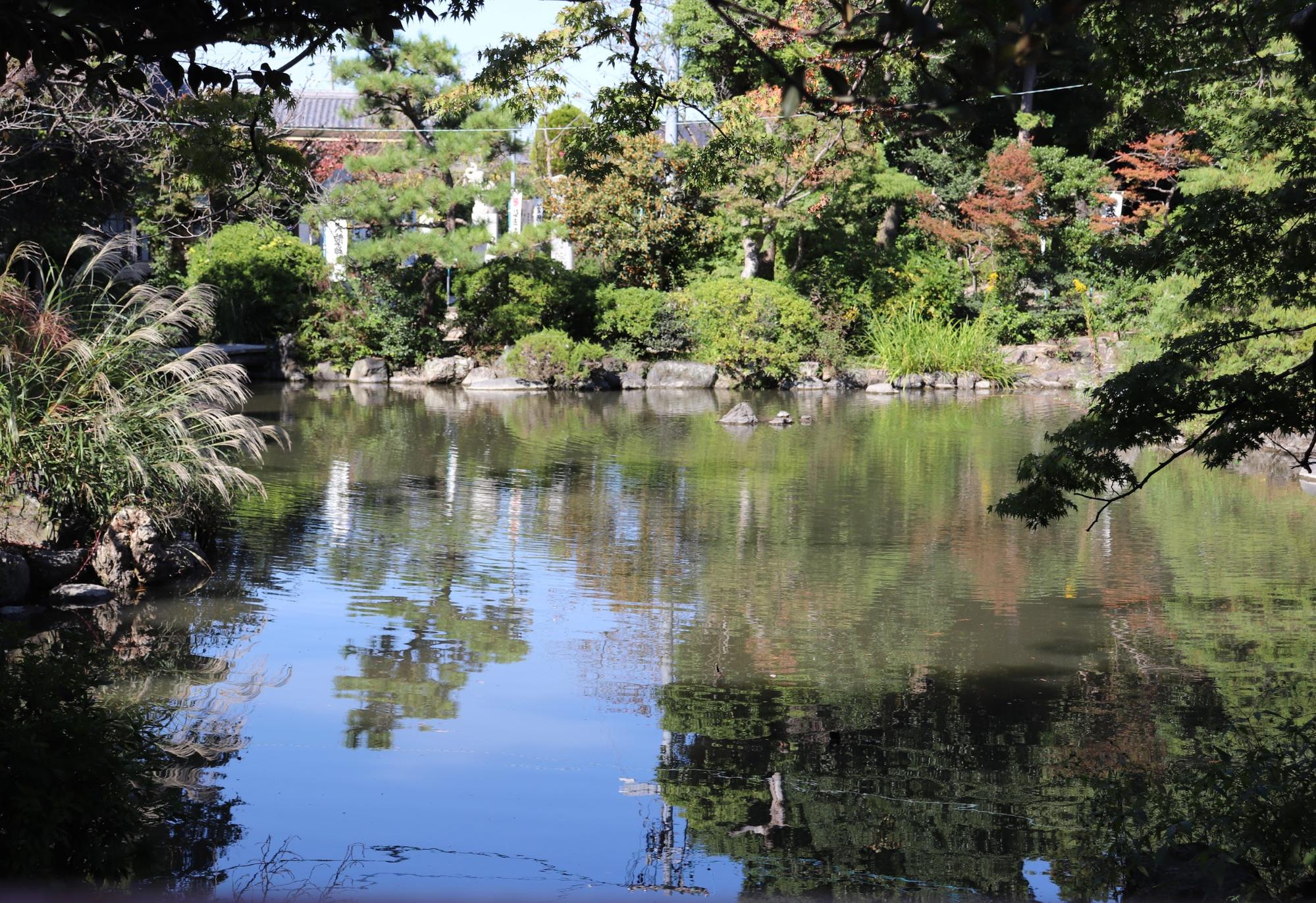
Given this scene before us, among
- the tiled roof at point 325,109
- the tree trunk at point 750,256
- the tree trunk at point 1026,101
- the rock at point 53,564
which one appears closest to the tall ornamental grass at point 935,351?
A: the tree trunk at point 750,256

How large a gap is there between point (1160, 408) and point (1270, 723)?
169 centimetres

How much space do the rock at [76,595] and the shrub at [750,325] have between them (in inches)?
604

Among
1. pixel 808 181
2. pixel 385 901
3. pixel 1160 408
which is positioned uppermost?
pixel 808 181

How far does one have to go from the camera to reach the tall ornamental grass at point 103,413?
8.01m

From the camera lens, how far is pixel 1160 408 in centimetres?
535

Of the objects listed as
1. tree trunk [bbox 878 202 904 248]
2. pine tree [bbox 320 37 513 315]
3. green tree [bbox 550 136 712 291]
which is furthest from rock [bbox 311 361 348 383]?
tree trunk [bbox 878 202 904 248]

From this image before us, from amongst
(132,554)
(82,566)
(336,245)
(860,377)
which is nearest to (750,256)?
(860,377)

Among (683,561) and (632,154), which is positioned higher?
(632,154)

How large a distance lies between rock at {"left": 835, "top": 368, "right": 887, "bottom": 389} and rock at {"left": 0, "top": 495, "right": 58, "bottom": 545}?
16849mm

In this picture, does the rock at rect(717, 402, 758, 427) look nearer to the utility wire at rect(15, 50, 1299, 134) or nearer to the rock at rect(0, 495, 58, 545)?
the utility wire at rect(15, 50, 1299, 134)

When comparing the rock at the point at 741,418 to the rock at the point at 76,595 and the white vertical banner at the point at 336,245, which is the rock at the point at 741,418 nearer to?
the white vertical banner at the point at 336,245

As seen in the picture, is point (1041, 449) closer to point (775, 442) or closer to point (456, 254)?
point (775, 442)

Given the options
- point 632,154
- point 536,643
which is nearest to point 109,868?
point 536,643

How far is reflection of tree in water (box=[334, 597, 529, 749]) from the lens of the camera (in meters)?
6.17
